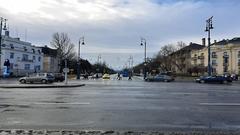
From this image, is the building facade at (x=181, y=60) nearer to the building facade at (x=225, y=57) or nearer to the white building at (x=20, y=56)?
the building facade at (x=225, y=57)

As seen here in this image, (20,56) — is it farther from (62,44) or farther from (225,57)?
(225,57)

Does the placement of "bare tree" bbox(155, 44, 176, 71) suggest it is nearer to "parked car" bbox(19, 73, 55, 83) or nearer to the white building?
the white building

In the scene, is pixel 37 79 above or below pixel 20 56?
below

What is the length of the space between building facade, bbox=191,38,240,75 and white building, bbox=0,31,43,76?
178 feet

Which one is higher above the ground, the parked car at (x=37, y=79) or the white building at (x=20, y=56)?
the white building at (x=20, y=56)

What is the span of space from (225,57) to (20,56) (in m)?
65.8

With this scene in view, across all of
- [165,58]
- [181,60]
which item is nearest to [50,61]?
[165,58]

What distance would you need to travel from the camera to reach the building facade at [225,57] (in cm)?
13462

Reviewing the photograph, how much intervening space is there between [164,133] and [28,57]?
12486 centimetres

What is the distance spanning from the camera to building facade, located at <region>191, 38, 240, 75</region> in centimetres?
13462

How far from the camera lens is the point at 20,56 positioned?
415 ft

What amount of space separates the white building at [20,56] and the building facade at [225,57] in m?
54.3

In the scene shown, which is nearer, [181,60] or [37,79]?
[37,79]

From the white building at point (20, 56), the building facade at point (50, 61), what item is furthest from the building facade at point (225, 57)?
the white building at point (20, 56)
